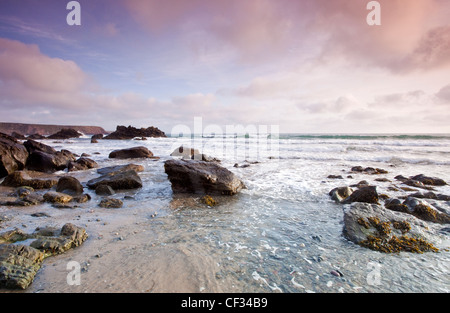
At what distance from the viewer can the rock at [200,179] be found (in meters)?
7.21

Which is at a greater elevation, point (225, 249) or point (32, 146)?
point (32, 146)

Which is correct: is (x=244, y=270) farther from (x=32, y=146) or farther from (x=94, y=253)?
(x=32, y=146)

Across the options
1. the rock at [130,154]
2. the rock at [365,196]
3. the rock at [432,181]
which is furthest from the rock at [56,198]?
the rock at [432,181]

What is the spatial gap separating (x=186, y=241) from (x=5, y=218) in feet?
13.4

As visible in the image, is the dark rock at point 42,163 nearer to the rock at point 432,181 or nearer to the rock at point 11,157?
the rock at point 11,157

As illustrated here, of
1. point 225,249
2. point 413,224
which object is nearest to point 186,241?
point 225,249

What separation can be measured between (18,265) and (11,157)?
31.6 ft

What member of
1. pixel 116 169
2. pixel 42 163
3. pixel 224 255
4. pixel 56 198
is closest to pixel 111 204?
pixel 56 198

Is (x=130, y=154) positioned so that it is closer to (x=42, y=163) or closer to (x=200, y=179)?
(x=42, y=163)

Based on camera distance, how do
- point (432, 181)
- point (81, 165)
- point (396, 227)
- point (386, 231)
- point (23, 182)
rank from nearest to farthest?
→ point (386, 231) < point (396, 227) < point (23, 182) < point (432, 181) < point (81, 165)

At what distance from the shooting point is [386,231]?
399cm

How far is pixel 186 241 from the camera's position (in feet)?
12.6

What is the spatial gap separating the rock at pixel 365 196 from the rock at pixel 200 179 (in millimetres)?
3483
